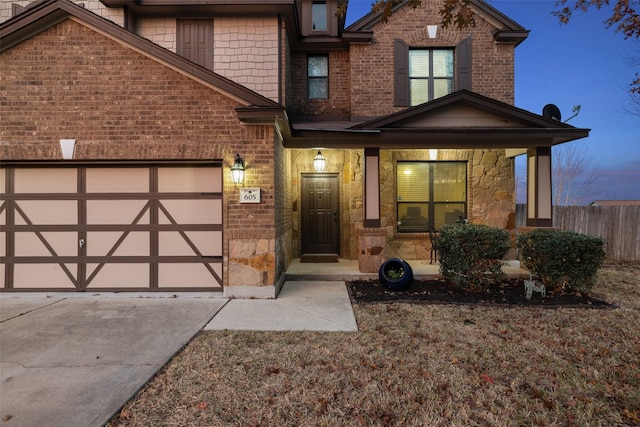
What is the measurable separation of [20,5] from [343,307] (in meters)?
11.4

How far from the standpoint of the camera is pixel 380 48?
8.96m

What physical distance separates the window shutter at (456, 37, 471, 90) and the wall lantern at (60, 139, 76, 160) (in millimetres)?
9326

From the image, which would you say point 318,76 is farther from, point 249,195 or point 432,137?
point 249,195

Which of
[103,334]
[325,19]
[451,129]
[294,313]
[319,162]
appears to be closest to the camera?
[103,334]

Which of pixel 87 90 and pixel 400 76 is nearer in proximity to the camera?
pixel 87 90

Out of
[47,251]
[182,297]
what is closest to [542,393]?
[182,297]

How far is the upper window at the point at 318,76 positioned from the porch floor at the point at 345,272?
5.06 metres

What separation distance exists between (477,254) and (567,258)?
1605 mm

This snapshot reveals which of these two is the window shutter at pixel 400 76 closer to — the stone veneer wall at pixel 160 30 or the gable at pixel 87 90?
the gable at pixel 87 90

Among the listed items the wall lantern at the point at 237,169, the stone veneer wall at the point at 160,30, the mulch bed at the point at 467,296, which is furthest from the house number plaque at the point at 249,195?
the stone veneer wall at the point at 160,30

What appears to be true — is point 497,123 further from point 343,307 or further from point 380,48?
point 343,307

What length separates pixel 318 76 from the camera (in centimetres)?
940

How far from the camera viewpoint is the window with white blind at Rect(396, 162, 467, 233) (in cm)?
906

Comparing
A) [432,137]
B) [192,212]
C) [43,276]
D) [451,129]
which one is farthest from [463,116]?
[43,276]
